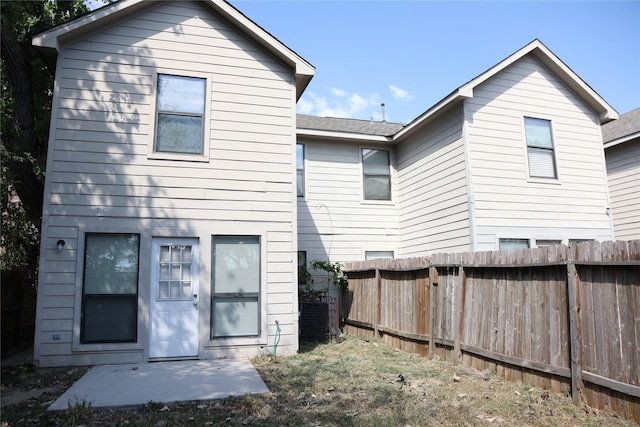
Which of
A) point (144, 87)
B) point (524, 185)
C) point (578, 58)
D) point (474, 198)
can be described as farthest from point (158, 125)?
point (578, 58)

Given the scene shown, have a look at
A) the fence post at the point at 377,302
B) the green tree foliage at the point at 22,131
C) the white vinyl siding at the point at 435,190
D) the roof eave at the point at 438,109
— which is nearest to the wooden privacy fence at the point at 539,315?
the fence post at the point at 377,302

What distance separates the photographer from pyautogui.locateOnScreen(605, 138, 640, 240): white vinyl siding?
39.8ft

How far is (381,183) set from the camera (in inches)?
491

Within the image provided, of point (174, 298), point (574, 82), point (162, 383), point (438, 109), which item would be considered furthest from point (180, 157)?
point (574, 82)

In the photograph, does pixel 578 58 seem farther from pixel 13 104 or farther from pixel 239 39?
pixel 13 104

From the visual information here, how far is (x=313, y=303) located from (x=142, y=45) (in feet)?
20.7

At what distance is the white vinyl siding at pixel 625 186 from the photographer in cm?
1212

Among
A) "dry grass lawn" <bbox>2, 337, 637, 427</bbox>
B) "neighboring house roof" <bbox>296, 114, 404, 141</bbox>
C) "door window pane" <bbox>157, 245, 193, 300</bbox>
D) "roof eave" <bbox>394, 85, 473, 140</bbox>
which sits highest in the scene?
"neighboring house roof" <bbox>296, 114, 404, 141</bbox>

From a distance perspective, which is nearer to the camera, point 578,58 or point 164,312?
point 164,312

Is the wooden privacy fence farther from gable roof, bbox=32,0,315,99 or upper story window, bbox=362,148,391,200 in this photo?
gable roof, bbox=32,0,315,99

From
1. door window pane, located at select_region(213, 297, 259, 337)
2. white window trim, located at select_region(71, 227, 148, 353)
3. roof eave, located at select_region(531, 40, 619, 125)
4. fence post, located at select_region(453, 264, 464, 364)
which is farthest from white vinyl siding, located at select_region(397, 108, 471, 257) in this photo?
white window trim, located at select_region(71, 227, 148, 353)

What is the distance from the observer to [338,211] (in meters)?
11.9

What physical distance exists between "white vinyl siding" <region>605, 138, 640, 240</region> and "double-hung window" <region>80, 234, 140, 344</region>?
13063mm

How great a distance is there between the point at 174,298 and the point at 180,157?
101 inches
